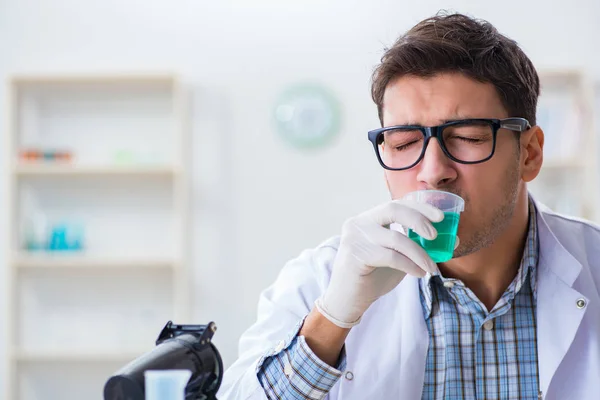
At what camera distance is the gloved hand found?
3.90 feet

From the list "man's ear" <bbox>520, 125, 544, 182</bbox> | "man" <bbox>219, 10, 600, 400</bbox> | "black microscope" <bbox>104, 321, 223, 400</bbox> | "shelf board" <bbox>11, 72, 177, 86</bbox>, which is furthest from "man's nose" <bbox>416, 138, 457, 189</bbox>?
"shelf board" <bbox>11, 72, 177, 86</bbox>

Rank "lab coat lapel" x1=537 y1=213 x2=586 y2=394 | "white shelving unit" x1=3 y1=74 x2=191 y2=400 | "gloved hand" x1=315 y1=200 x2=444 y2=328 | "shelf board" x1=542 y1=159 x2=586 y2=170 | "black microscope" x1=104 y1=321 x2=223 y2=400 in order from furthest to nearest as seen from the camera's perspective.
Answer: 1. "white shelving unit" x1=3 y1=74 x2=191 y2=400
2. "shelf board" x1=542 y1=159 x2=586 y2=170
3. "lab coat lapel" x1=537 y1=213 x2=586 y2=394
4. "gloved hand" x1=315 y1=200 x2=444 y2=328
5. "black microscope" x1=104 y1=321 x2=223 y2=400

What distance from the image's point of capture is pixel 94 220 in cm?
393

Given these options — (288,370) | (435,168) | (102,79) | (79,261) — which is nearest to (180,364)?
(288,370)

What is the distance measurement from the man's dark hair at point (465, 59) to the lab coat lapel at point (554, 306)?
29 centimetres

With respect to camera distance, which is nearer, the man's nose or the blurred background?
the man's nose

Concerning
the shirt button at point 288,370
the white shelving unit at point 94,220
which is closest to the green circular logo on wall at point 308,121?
the white shelving unit at point 94,220

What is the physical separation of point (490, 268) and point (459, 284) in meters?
0.10

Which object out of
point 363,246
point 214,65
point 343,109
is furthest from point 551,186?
point 363,246

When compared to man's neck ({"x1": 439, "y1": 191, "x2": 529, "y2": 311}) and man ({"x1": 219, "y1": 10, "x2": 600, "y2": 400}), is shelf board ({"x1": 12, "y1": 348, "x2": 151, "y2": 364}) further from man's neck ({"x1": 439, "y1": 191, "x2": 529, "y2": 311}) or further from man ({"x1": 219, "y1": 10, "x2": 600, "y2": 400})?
man's neck ({"x1": 439, "y1": 191, "x2": 529, "y2": 311})

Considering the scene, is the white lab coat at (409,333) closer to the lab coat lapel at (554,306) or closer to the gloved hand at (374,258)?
the lab coat lapel at (554,306)

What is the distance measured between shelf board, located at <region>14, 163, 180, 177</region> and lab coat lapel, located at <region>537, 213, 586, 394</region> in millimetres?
2427

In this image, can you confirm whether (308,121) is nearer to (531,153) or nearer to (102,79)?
(102,79)

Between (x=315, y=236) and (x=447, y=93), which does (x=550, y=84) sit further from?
(x=447, y=93)
